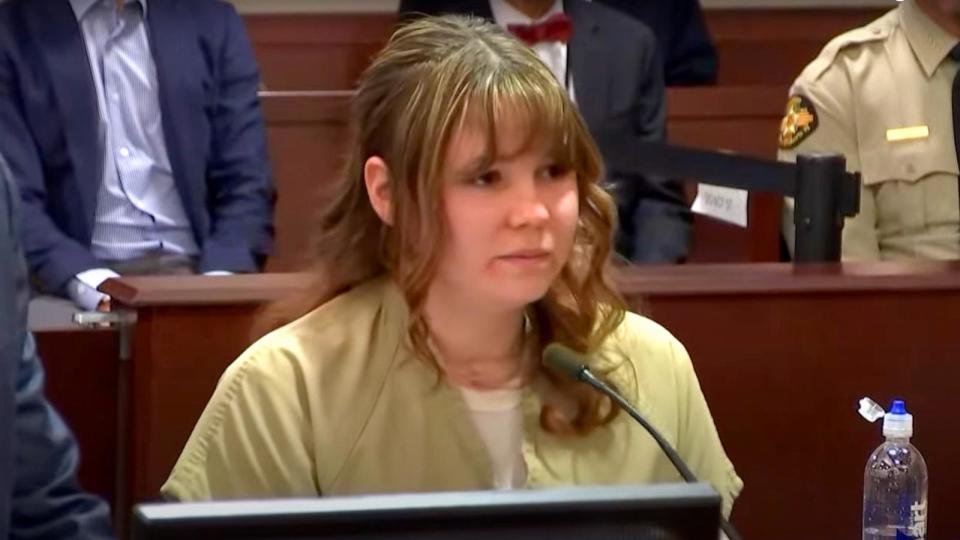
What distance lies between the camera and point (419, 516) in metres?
0.77

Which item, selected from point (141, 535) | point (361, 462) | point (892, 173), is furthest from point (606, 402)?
point (892, 173)

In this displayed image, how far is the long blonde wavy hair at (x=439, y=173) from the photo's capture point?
1.46 meters

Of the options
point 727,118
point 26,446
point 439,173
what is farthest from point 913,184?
point 26,446

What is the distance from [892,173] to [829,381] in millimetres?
971

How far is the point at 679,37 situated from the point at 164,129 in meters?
1.42

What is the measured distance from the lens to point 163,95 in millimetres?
3018

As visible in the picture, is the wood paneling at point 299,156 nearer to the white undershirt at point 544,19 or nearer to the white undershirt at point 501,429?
the white undershirt at point 544,19

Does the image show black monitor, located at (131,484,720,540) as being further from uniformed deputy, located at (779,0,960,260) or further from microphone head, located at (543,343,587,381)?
uniformed deputy, located at (779,0,960,260)

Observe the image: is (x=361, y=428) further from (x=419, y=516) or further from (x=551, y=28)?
(x=551, y=28)

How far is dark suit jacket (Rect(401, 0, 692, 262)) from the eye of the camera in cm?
311

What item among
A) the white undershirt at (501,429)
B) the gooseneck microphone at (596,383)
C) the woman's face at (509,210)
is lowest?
the white undershirt at (501,429)

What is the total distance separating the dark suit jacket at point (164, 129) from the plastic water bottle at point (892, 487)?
1370mm

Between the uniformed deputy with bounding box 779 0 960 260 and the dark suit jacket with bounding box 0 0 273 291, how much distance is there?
0.99 meters

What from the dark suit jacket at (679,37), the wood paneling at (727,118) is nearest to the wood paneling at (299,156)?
the wood paneling at (727,118)
